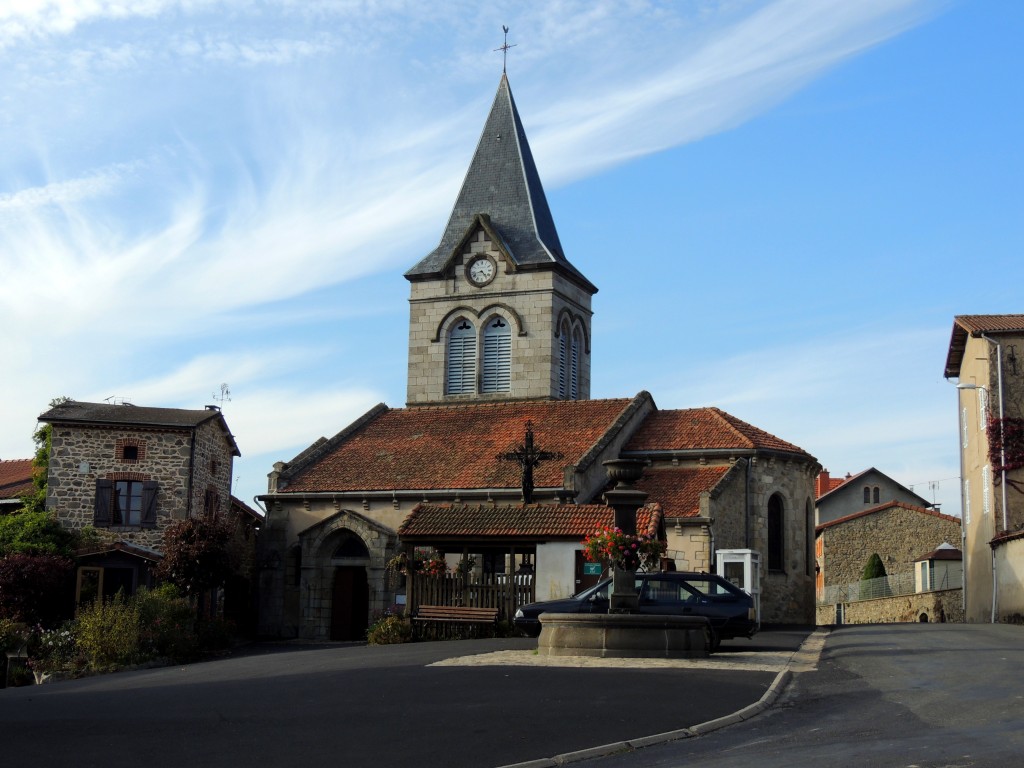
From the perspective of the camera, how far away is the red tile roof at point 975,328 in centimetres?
3647

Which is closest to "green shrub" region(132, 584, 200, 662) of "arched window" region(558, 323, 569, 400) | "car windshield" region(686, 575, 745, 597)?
"car windshield" region(686, 575, 745, 597)

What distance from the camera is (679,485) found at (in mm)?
33688

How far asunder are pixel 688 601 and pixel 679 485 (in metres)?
12.5

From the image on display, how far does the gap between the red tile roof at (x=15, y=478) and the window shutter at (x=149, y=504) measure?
4418 millimetres

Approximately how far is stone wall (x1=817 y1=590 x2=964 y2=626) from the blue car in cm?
2717

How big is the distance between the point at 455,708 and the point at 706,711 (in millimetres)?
2537

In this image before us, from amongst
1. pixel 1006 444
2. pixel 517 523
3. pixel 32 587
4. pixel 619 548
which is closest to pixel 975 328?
pixel 1006 444

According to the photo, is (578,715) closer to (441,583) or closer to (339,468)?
(441,583)

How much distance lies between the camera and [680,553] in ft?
103

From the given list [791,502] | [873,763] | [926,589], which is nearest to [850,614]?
[926,589]

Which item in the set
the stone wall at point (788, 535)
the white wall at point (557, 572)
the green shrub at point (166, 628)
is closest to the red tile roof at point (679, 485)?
the stone wall at point (788, 535)

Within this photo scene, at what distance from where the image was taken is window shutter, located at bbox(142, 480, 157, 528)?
36031mm

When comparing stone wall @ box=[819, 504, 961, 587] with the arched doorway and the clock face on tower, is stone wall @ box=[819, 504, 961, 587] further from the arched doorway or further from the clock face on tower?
the arched doorway

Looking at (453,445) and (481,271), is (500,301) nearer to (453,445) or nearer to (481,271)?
(481,271)
